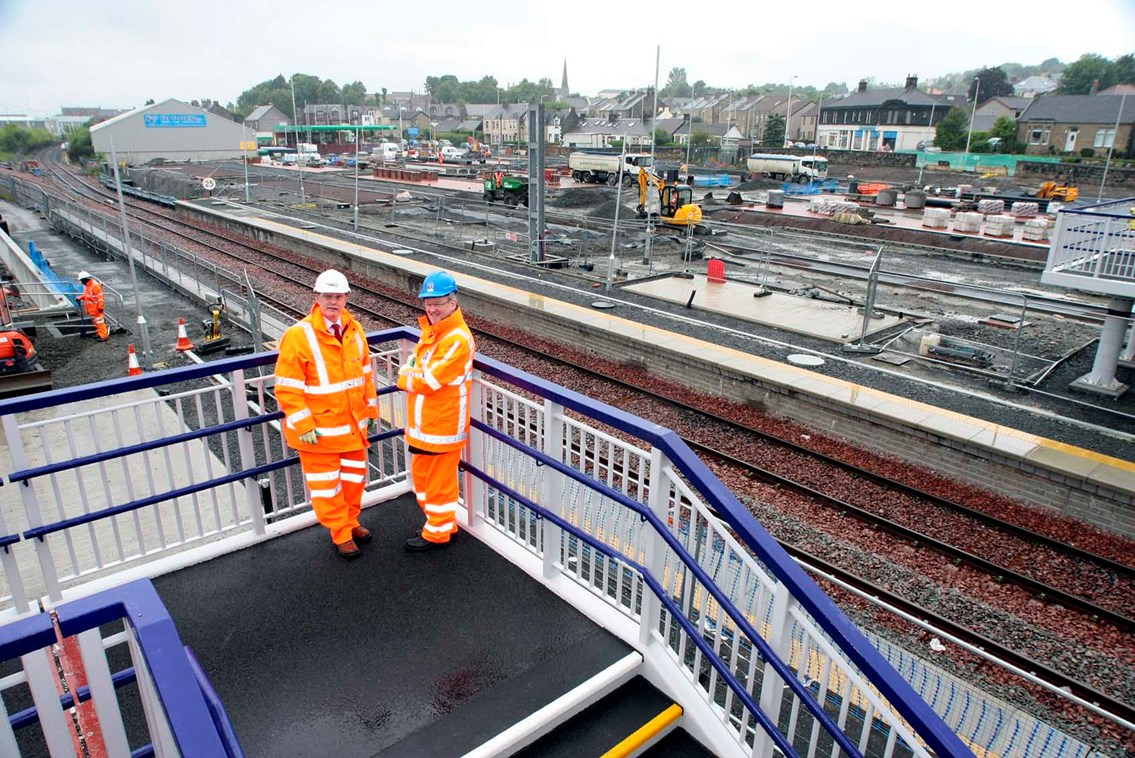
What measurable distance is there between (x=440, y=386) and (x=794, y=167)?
53.0m

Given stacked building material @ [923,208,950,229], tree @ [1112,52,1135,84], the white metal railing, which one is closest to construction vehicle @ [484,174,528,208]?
stacked building material @ [923,208,950,229]

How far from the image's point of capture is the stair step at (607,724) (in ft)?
10.8

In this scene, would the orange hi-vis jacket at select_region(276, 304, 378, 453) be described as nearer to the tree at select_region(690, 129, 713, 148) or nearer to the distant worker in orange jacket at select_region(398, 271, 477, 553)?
the distant worker in orange jacket at select_region(398, 271, 477, 553)

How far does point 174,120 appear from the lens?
6944 cm

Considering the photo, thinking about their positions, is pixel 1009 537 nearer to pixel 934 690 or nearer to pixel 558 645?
pixel 934 690

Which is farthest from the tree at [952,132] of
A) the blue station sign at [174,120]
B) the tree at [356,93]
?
the tree at [356,93]

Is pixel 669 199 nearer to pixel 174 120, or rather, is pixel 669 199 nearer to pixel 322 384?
pixel 322 384

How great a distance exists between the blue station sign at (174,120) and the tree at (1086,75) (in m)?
109

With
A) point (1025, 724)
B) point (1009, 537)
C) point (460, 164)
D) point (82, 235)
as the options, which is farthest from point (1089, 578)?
point (460, 164)

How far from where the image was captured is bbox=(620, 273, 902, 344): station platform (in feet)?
52.9

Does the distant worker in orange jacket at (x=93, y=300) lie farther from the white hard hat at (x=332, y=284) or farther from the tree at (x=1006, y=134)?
the tree at (x=1006, y=134)

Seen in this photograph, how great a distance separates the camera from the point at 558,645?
3.84 m

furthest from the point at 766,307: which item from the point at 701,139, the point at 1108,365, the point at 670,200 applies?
the point at 701,139

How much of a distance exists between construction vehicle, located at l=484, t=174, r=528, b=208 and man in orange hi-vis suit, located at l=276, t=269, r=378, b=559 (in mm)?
35070
